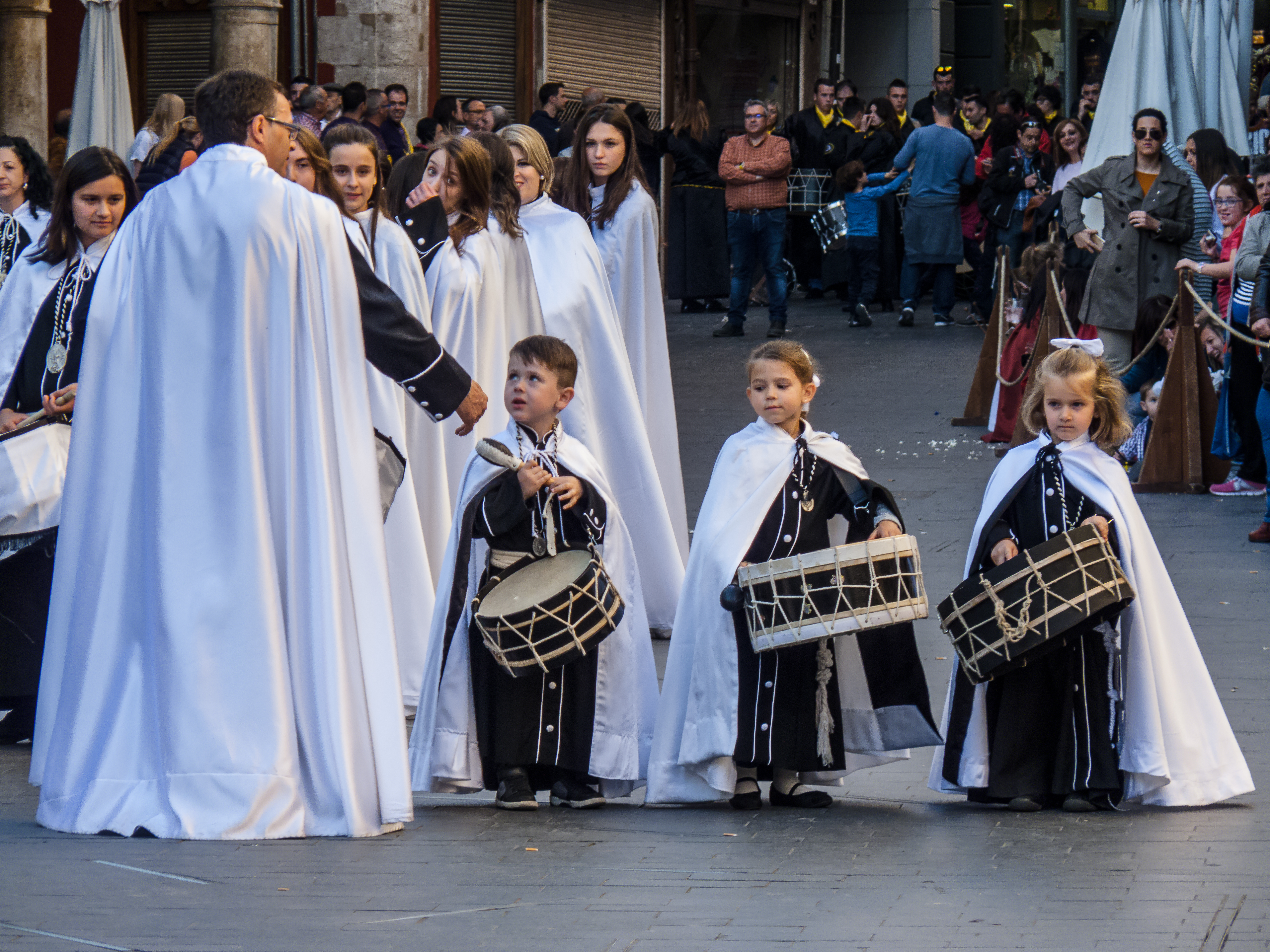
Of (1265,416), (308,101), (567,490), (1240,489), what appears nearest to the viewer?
(567,490)

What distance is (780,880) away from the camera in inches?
182

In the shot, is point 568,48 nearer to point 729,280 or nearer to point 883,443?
point 729,280

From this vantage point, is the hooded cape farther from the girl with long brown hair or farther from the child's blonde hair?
the girl with long brown hair

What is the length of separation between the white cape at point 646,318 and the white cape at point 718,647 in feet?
8.94

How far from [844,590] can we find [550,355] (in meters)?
1.09

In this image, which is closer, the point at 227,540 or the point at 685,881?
the point at 685,881

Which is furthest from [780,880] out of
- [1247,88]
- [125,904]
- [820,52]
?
[820,52]

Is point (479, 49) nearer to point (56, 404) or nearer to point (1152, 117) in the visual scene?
point (1152, 117)

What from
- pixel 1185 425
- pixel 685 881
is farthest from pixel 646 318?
pixel 685 881

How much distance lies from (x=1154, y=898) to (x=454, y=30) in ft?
56.3

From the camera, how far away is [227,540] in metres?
5.05

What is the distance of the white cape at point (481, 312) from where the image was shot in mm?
7336

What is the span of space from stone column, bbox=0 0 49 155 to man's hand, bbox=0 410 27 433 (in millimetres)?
11381

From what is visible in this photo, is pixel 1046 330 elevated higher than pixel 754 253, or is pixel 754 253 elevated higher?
pixel 754 253
